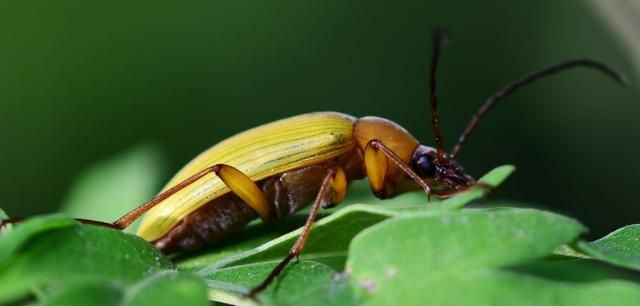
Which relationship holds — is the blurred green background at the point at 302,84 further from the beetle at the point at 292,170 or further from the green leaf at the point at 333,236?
the green leaf at the point at 333,236

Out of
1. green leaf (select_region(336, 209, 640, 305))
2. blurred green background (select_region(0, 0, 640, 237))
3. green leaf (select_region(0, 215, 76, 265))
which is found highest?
green leaf (select_region(0, 215, 76, 265))

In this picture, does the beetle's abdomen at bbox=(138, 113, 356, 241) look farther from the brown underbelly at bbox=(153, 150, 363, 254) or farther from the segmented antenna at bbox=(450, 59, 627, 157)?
the segmented antenna at bbox=(450, 59, 627, 157)

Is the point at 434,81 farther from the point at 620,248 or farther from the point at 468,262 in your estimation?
the point at 468,262

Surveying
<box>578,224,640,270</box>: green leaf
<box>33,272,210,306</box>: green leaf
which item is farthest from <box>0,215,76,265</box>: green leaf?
<box>578,224,640,270</box>: green leaf

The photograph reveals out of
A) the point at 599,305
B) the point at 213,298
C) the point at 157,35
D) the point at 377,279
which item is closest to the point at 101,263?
the point at 213,298

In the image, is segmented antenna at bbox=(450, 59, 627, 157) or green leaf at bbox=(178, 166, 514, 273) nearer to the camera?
green leaf at bbox=(178, 166, 514, 273)
